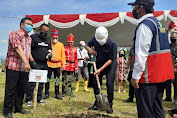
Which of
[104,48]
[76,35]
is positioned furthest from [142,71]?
[76,35]

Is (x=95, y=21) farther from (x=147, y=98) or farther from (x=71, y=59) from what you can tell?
(x=147, y=98)

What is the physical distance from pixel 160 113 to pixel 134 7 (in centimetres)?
139

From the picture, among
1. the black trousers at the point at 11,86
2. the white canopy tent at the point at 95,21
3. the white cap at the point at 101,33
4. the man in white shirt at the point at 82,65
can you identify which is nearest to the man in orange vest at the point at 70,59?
the man in white shirt at the point at 82,65

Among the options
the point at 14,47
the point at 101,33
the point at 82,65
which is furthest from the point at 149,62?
the point at 82,65

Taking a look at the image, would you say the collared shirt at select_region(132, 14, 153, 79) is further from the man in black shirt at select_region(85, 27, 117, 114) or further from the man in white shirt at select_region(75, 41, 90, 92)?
the man in white shirt at select_region(75, 41, 90, 92)

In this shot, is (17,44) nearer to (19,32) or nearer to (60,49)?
(19,32)

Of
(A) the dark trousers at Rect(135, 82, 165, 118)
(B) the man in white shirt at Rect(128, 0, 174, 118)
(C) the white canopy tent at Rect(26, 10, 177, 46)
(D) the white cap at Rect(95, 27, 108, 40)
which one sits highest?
(C) the white canopy tent at Rect(26, 10, 177, 46)

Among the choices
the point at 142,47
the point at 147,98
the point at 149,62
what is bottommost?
the point at 147,98

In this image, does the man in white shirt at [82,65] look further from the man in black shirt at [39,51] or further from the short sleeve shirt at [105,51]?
the short sleeve shirt at [105,51]

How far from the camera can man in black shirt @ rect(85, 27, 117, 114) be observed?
4023 mm

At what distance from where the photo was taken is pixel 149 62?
2145mm

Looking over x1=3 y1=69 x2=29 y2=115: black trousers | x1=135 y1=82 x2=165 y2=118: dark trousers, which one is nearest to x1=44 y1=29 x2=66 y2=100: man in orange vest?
x1=3 y1=69 x2=29 y2=115: black trousers

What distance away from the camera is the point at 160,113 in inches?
94.4

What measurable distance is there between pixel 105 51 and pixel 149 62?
2.06 metres
